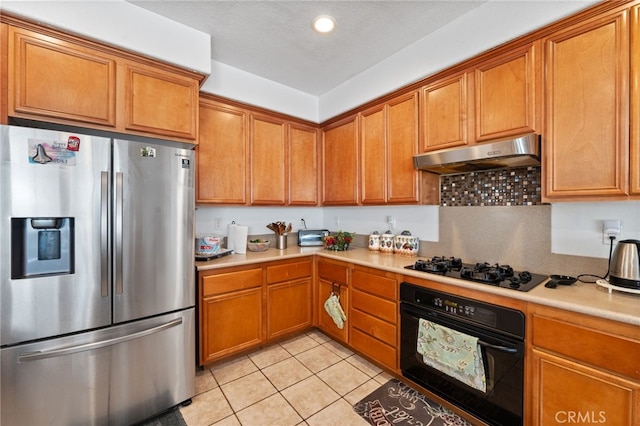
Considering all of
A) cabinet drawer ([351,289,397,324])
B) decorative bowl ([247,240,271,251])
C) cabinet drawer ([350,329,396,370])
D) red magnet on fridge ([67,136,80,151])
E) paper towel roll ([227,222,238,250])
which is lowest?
cabinet drawer ([350,329,396,370])

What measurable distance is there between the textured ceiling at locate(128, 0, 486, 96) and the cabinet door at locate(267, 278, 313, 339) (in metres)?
2.19

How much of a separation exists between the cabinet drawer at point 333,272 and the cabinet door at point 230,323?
664 millimetres

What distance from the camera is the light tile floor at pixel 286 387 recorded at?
5.77 feet

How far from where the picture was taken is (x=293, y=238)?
3447mm

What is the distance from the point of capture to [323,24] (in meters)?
2.06

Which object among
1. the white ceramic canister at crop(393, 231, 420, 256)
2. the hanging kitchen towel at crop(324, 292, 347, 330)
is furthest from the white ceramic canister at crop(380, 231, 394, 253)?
the hanging kitchen towel at crop(324, 292, 347, 330)

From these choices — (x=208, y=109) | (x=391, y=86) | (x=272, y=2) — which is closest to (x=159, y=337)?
(x=208, y=109)

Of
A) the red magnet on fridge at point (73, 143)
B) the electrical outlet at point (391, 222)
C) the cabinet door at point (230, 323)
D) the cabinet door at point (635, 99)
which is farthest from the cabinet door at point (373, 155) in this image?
the red magnet on fridge at point (73, 143)

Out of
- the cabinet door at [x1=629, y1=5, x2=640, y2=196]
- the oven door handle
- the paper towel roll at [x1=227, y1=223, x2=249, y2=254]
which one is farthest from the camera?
the paper towel roll at [x1=227, y1=223, x2=249, y2=254]

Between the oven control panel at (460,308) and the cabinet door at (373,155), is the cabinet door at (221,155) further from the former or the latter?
the oven control panel at (460,308)

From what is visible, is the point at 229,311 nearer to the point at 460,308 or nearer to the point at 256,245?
the point at 256,245

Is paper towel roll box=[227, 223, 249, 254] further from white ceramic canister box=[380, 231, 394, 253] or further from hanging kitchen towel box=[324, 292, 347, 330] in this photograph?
white ceramic canister box=[380, 231, 394, 253]

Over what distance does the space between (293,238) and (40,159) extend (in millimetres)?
2409

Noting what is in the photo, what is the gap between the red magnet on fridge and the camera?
58.2 inches
